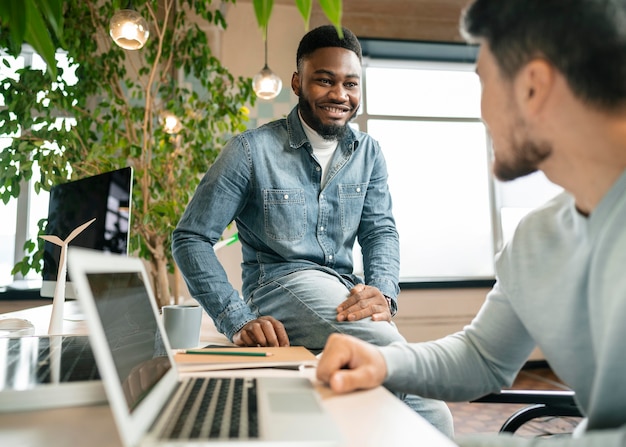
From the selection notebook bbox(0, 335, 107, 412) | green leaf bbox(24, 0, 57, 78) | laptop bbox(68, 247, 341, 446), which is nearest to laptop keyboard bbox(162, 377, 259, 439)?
laptop bbox(68, 247, 341, 446)

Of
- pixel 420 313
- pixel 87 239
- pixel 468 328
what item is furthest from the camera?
pixel 420 313

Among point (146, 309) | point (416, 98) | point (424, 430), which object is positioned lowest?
point (424, 430)

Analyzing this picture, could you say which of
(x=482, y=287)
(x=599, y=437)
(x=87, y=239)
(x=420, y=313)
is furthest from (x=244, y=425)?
(x=482, y=287)

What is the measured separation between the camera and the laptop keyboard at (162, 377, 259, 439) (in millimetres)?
418

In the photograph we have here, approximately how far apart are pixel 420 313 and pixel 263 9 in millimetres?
3501

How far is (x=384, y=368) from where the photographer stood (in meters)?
0.65

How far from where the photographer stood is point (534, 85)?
0.59m

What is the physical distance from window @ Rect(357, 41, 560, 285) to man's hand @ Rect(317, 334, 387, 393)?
11.0 ft

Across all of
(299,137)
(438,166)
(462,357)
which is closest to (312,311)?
(462,357)

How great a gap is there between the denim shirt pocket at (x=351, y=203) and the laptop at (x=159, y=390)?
0.78 m

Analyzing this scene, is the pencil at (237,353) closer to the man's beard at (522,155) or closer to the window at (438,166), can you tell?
the man's beard at (522,155)

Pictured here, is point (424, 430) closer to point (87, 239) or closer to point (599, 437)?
point (599, 437)

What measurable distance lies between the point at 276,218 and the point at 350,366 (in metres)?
0.67

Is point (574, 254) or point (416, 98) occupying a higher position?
point (416, 98)
